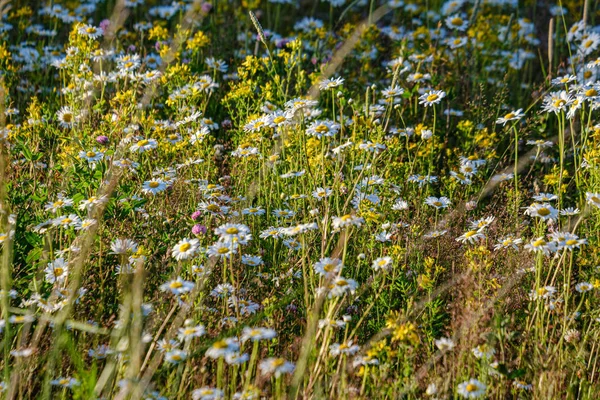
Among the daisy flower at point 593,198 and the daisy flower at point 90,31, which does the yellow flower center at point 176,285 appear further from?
the daisy flower at point 90,31

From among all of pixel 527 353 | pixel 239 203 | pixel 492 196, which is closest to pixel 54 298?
pixel 239 203

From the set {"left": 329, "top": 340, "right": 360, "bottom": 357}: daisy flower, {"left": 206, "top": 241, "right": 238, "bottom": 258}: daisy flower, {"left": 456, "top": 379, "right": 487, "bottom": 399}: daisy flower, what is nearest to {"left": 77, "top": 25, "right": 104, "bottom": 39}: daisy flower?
{"left": 206, "top": 241, "right": 238, "bottom": 258}: daisy flower

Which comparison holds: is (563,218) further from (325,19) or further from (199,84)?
(325,19)

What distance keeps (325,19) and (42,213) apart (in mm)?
5075

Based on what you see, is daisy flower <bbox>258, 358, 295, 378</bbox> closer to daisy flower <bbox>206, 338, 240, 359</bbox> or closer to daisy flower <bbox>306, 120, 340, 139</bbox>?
daisy flower <bbox>206, 338, 240, 359</bbox>

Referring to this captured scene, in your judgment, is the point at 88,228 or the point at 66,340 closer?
the point at 66,340

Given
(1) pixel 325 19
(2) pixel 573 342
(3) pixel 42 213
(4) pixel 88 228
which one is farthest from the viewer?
(1) pixel 325 19

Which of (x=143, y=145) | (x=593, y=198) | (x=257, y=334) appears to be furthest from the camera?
(x=143, y=145)

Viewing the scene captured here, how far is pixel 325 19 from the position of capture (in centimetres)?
730

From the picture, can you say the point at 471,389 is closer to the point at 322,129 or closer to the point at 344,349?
the point at 344,349

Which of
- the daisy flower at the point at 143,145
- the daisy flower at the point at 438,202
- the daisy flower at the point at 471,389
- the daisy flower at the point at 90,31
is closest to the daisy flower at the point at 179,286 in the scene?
the daisy flower at the point at 471,389

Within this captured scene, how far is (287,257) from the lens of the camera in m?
2.68

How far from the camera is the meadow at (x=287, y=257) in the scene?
1967mm

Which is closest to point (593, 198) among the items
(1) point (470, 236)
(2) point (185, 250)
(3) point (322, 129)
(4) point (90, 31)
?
(1) point (470, 236)
